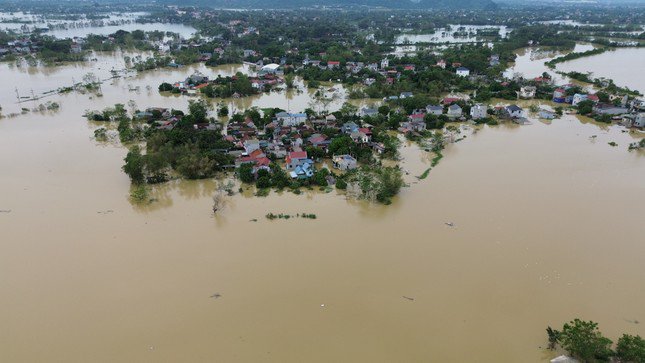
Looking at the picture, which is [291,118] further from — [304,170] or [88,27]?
[88,27]

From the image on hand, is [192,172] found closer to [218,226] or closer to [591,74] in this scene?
[218,226]

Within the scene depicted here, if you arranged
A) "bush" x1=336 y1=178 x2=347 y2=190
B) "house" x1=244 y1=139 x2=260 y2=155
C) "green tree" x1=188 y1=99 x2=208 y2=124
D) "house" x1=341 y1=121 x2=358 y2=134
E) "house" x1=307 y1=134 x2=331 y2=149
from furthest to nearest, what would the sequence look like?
1. "green tree" x1=188 y1=99 x2=208 y2=124
2. "house" x1=341 y1=121 x2=358 y2=134
3. "house" x1=307 y1=134 x2=331 y2=149
4. "house" x1=244 y1=139 x2=260 y2=155
5. "bush" x1=336 y1=178 x2=347 y2=190

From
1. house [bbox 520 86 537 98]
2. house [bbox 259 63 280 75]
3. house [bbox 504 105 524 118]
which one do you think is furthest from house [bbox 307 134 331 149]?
house [bbox 259 63 280 75]

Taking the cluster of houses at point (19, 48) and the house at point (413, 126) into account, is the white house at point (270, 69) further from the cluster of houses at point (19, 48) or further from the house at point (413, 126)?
the cluster of houses at point (19, 48)

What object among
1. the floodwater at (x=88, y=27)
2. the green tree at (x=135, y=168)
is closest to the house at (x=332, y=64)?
the green tree at (x=135, y=168)

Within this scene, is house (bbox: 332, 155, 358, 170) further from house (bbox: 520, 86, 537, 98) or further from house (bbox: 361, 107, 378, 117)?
house (bbox: 520, 86, 537, 98)
